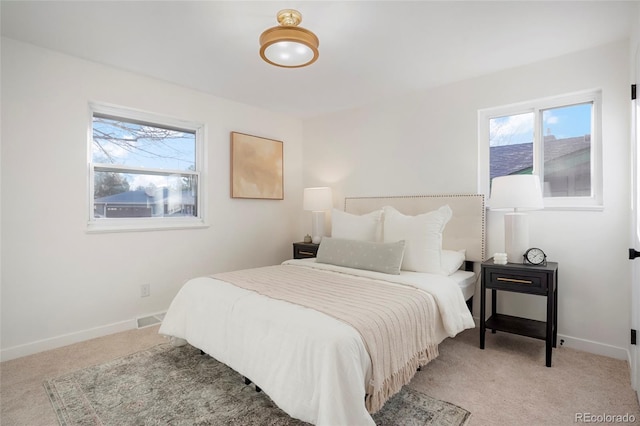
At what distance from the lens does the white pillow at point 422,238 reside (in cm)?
268

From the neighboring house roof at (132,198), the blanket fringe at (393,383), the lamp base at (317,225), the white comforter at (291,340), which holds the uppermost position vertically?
the neighboring house roof at (132,198)

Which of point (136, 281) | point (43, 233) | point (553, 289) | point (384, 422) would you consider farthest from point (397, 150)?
point (43, 233)

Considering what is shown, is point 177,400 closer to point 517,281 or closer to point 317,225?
point 517,281

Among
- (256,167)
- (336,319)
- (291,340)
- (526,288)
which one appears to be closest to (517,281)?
(526,288)

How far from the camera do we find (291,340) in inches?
61.9

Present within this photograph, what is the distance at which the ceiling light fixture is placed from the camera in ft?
A: 6.56

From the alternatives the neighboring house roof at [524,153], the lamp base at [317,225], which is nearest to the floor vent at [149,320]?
the lamp base at [317,225]

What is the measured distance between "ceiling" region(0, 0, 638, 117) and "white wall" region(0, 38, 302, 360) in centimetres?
23

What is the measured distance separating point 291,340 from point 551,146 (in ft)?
9.56

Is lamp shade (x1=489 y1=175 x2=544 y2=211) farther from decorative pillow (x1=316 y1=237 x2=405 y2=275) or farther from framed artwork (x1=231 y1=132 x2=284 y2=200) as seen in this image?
framed artwork (x1=231 y1=132 x2=284 y2=200)

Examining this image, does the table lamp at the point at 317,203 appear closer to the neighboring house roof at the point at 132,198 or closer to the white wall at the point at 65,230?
the white wall at the point at 65,230

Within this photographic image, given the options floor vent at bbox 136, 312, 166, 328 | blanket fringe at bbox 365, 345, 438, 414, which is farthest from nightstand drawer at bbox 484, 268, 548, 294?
floor vent at bbox 136, 312, 166, 328

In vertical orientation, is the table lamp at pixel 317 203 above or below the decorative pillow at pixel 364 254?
above

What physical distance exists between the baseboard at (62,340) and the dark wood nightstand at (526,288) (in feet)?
10.7
